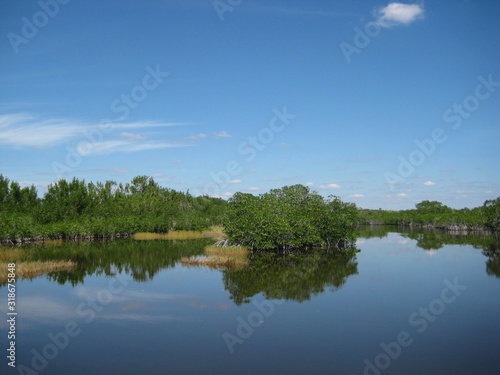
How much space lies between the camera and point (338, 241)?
4144 cm

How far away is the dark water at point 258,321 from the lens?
36.5 ft

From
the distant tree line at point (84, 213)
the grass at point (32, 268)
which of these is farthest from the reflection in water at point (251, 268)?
the distant tree line at point (84, 213)

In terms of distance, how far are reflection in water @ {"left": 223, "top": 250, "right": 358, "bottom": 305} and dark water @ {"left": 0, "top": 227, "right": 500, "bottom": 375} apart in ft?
0.30

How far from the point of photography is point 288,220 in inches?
1410

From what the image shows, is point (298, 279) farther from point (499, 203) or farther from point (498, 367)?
point (499, 203)

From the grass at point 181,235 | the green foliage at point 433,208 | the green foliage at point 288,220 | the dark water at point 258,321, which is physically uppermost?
the green foliage at point 433,208

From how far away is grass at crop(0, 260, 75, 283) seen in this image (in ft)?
75.3

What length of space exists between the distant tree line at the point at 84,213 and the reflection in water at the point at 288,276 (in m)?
25.9

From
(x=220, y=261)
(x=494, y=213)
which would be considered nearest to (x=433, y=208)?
(x=494, y=213)

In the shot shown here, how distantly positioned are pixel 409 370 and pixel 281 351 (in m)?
3.51

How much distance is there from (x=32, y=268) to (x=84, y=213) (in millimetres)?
40274

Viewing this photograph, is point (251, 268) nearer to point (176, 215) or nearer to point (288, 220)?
point (288, 220)

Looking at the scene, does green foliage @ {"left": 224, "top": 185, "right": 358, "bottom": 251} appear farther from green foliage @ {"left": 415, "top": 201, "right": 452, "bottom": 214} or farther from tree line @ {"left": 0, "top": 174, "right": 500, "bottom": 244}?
green foliage @ {"left": 415, "top": 201, "right": 452, "bottom": 214}

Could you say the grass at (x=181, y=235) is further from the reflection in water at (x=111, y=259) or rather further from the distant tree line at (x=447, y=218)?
the distant tree line at (x=447, y=218)
